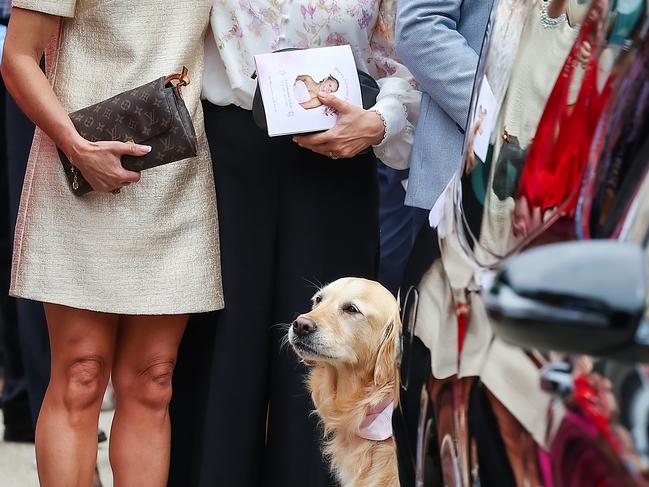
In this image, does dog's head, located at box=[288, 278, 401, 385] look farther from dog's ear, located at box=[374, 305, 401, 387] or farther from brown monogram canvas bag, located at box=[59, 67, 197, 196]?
brown monogram canvas bag, located at box=[59, 67, 197, 196]

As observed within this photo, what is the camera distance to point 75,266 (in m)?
2.82

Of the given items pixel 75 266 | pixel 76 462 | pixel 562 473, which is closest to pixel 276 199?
pixel 75 266

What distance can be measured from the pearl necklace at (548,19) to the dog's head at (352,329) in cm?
165

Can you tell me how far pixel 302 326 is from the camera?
3.06m

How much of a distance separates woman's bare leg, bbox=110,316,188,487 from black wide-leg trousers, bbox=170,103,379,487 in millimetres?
135

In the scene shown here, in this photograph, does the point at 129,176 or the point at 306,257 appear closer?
the point at 129,176

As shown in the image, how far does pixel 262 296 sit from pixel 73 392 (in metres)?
0.56

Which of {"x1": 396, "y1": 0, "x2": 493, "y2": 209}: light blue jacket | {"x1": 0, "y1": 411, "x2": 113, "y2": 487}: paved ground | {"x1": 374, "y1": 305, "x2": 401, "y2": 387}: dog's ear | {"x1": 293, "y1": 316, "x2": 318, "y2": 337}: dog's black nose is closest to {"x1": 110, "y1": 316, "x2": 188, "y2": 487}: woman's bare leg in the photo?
{"x1": 293, "y1": 316, "x2": 318, "y2": 337}: dog's black nose

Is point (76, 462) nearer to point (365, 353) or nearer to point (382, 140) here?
point (365, 353)

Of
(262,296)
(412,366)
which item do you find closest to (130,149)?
(262,296)

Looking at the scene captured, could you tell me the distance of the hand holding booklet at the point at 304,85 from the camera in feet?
8.86

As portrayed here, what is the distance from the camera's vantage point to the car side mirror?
977 mm

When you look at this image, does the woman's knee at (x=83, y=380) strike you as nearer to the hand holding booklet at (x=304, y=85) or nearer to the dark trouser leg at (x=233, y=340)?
the dark trouser leg at (x=233, y=340)

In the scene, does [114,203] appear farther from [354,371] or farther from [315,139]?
[354,371]
